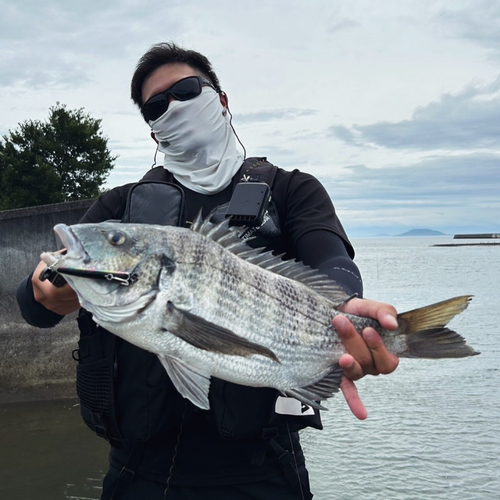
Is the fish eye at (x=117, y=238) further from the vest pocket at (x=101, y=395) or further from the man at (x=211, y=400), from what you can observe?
the vest pocket at (x=101, y=395)

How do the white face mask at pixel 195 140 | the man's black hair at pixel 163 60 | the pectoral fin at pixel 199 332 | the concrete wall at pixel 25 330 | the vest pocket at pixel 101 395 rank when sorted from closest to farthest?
the pectoral fin at pixel 199 332 < the vest pocket at pixel 101 395 < the white face mask at pixel 195 140 < the man's black hair at pixel 163 60 < the concrete wall at pixel 25 330

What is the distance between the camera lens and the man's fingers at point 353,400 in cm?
253

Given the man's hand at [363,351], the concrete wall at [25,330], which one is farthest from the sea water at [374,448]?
the man's hand at [363,351]

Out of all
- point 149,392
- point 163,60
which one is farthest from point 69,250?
point 163,60

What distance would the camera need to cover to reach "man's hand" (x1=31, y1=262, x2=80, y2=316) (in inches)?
101

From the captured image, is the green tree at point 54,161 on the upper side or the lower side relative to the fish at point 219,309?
upper

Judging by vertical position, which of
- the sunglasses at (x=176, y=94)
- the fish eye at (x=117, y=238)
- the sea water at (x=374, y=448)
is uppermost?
the sunglasses at (x=176, y=94)

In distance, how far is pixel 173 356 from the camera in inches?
94.3

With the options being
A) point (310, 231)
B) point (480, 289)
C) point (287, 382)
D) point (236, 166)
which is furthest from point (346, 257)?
point (480, 289)

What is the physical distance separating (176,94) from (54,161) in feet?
100

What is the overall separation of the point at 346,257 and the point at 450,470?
6.23m

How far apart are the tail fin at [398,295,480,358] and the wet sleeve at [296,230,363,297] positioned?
1.13ft

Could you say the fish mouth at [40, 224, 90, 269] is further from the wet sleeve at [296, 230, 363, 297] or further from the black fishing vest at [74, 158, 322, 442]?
the wet sleeve at [296, 230, 363, 297]

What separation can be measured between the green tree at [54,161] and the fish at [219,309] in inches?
1159
